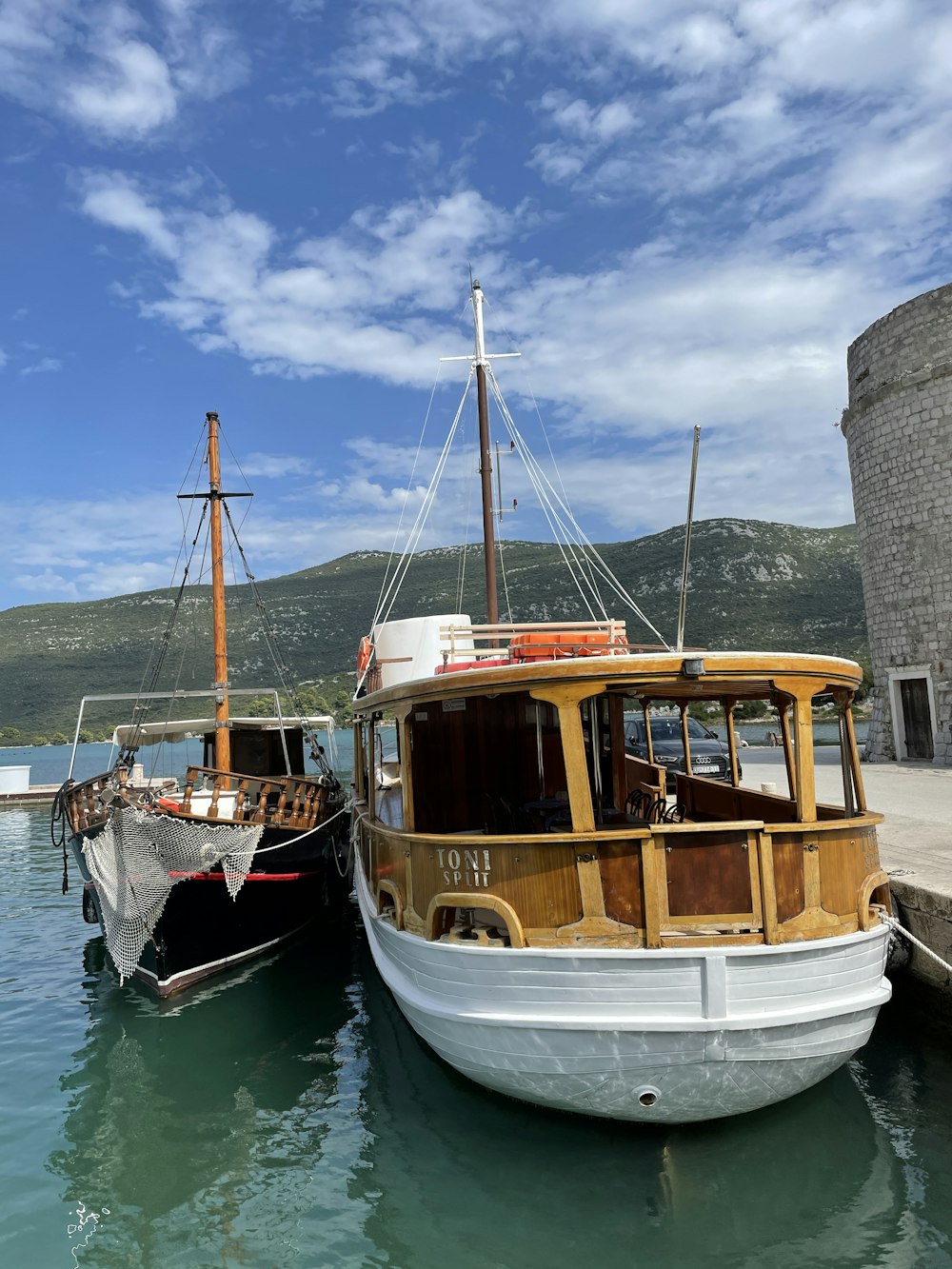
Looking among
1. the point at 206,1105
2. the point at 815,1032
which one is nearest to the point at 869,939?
the point at 815,1032

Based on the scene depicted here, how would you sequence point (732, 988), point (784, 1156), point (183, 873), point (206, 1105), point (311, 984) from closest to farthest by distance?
point (732, 988)
point (784, 1156)
point (206, 1105)
point (183, 873)
point (311, 984)

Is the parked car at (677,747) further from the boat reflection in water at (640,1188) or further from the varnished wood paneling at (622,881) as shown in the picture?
the varnished wood paneling at (622,881)

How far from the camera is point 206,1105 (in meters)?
7.36

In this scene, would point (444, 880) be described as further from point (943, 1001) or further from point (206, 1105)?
point (943, 1001)

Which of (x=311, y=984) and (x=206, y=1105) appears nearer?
(x=206, y=1105)

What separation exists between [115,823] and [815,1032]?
792 centimetres

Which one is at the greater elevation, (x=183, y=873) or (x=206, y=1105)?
(x=183, y=873)

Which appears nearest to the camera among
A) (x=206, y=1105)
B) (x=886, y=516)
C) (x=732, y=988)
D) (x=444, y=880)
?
A: (x=732, y=988)

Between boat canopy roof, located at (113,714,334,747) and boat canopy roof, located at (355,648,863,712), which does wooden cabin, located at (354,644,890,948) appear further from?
boat canopy roof, located at (113,714,334,747)

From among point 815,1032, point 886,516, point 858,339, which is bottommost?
point 815,1032

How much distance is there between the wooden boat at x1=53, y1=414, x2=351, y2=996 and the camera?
32.8 ft

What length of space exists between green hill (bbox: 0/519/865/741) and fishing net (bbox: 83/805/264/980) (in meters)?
59.8

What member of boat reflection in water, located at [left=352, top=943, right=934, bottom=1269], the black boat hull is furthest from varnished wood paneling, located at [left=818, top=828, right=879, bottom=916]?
the black boat hull

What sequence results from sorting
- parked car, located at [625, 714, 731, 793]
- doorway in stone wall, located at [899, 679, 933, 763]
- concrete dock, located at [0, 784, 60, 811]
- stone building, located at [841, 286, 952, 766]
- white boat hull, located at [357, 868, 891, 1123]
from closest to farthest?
white boat hull, located at [357, 868, 891, 1123], parked car, located at [625, 714, 731, 793], stone building, located at [841, 286, 952, 766], doorway in stone wall, located at [899, 679, 933, 763], concrete dock, located at [0, 784, 60, 811]
